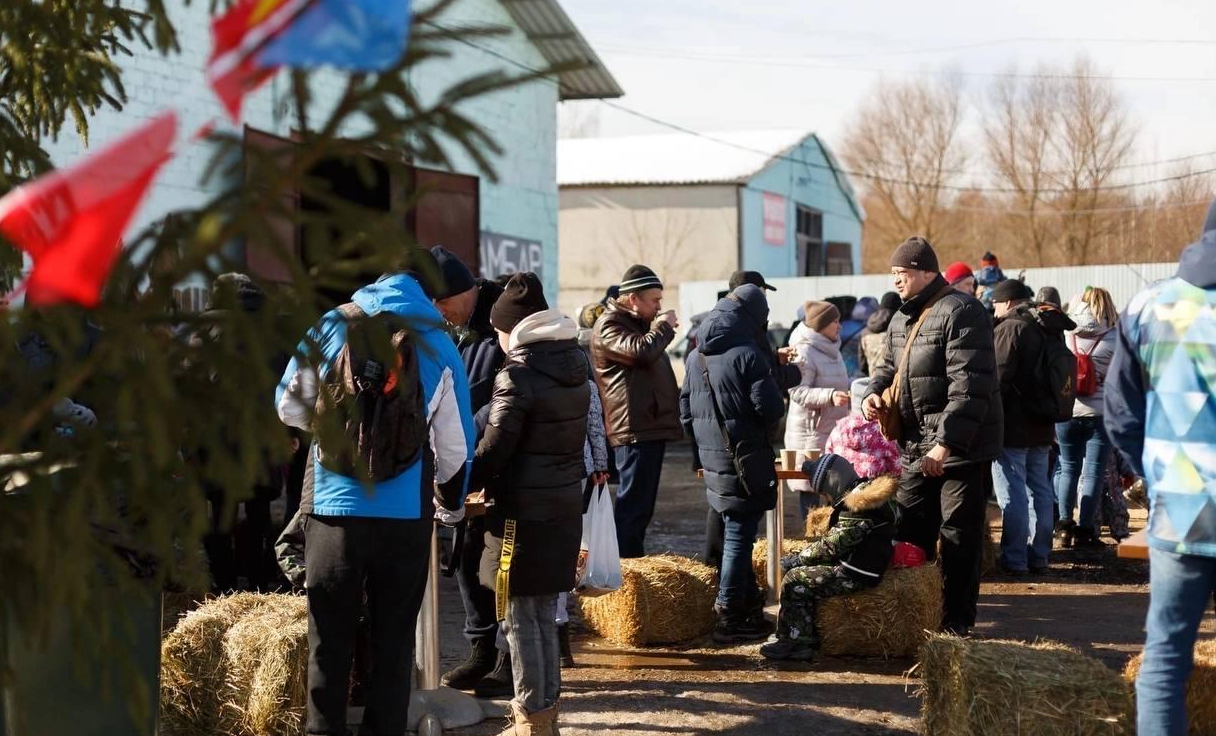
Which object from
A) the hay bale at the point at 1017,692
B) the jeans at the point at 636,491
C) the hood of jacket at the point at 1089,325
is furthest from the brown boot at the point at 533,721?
the hood of jacket at the point at 1089,325

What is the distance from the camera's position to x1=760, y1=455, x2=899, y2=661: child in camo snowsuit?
21.2 feet

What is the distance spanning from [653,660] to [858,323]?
7.22 metres

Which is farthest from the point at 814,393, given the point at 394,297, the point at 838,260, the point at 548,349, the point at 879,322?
the point at 838,260

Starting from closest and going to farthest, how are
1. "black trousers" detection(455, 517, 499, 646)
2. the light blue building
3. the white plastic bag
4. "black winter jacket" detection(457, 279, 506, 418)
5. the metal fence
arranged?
the white plastic bag, "black trousers" detection(455, 517, 499, 646), "black winter jacket" detection(457, 279, 506, 418), the metal fence, the light blue building

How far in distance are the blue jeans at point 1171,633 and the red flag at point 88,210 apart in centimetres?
325

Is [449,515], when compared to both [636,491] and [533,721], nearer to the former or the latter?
[533,721]

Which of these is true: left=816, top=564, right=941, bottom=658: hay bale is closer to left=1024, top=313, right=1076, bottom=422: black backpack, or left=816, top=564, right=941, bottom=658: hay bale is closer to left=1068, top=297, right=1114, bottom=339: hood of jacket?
left=1024, top=313, right=1076, bottom=422: black backpack

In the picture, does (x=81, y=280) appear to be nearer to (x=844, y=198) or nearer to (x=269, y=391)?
(x=269, y=391)

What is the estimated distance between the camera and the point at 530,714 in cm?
507

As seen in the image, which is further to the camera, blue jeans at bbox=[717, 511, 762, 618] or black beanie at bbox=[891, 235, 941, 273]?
blue jeans at bbox=[717, 511, 762, 618]

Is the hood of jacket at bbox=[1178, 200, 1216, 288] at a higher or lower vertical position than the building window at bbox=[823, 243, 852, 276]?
lower

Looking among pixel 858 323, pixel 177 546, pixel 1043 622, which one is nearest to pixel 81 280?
pixel 177 546

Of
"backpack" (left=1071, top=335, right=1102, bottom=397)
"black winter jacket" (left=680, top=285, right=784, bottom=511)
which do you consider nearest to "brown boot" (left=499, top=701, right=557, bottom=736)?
"black winter jacket" (left=680, top=285, right=784, bottom=511)

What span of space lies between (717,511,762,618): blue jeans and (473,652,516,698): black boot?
1.48 m
